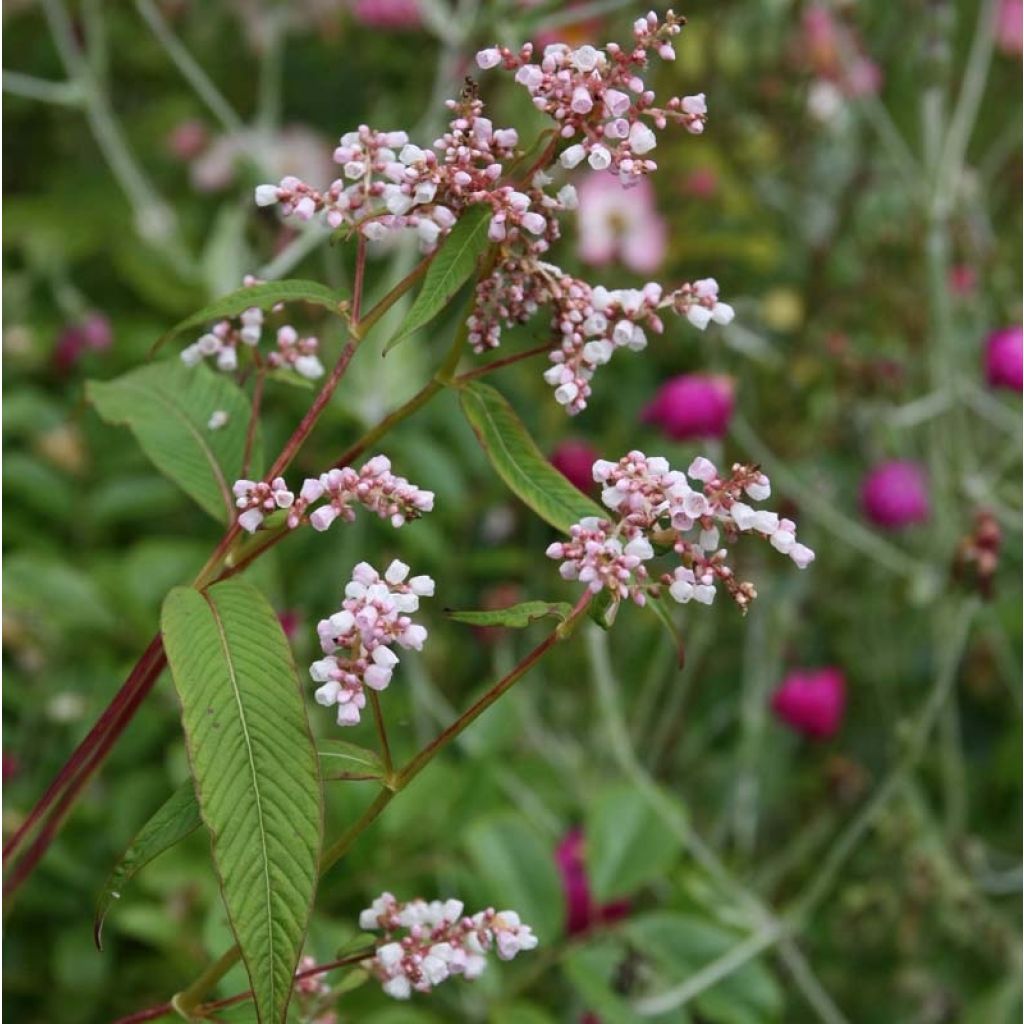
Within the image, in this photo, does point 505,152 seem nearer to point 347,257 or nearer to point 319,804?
point 319,804

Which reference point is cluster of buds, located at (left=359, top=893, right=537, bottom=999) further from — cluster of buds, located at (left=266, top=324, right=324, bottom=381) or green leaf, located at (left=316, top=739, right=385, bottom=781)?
cluster of buds, located at (left=266, top=324, right=324, bottom=381)

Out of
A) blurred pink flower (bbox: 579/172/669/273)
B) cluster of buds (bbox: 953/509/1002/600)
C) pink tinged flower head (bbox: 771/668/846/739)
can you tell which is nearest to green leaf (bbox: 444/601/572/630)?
cluster of buds (bbox: 953/509/1002/600)

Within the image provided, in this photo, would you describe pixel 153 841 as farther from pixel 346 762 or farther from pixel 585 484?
pixel 585 484

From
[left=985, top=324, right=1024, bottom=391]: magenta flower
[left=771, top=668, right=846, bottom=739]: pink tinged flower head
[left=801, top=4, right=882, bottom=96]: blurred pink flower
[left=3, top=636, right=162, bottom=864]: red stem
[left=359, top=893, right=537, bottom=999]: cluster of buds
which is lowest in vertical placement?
[left=359, top=893, right=537, bottom=999]: cluster of buds

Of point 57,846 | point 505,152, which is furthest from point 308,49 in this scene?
point 505,152

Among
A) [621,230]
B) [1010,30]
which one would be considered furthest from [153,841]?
[1010,30]

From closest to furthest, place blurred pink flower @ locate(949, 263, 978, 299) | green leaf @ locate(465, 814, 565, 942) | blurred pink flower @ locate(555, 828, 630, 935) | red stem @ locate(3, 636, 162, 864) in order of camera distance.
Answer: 1. red stem @ locate(3, 636, 162, 864)
2. green leaf @ locate(465, 814, 565, 942)
3. blurred pink flower @ locate(555, 828, 630, 935)
4. blurred pink flower @ locate(949, 263, 978, 299)
